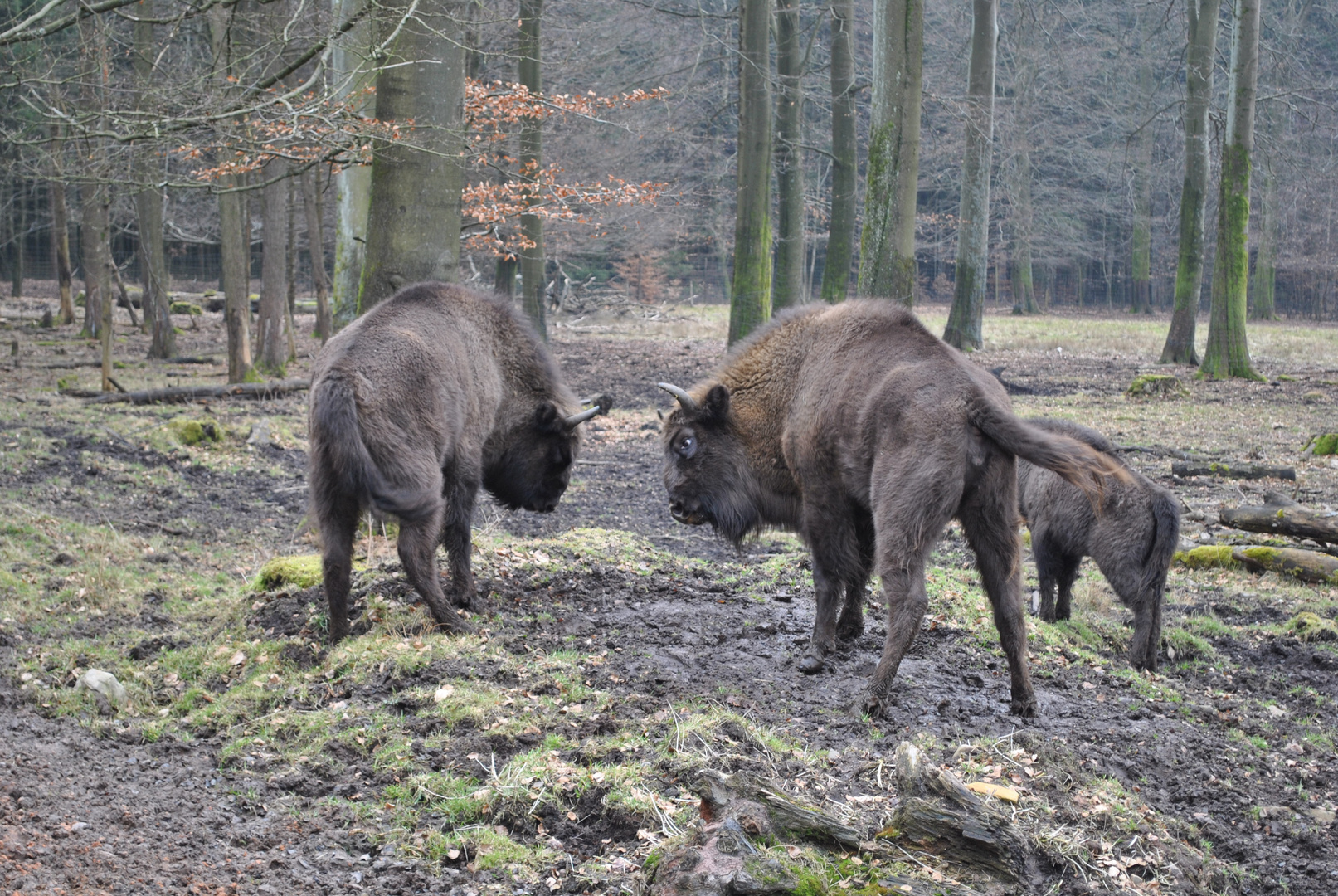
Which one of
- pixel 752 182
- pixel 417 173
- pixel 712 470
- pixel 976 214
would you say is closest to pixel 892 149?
pixel 752 182

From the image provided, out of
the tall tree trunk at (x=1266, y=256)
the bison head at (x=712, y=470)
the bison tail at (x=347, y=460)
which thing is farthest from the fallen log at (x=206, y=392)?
the tall tree trunk at (x=1266, y=256)

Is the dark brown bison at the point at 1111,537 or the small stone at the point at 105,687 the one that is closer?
the small stone at the point at 105,687

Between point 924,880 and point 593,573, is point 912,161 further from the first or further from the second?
point 924,880

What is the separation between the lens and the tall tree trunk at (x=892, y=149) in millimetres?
12000

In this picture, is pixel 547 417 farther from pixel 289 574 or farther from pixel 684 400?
pixel 289 574

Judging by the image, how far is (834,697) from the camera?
17.7 ft

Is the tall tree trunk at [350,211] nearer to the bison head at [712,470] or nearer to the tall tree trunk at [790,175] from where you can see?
the bison head at [712,470]

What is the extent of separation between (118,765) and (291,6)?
13.2 m

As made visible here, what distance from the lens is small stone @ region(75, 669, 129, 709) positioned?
526cm

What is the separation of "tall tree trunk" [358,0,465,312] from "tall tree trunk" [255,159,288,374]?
855cm

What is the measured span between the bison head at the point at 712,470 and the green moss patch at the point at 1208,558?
456cm

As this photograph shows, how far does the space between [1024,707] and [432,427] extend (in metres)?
3.57

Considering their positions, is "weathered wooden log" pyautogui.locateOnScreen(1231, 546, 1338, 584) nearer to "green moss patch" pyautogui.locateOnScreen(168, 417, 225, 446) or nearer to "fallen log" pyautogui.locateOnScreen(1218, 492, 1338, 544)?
"fallen log" pyautogui.locateOnScreen(1218, 492, 1338, 544)

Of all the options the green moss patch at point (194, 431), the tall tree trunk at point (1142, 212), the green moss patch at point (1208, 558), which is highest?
the tall tree trunk at point (1142, 212)
